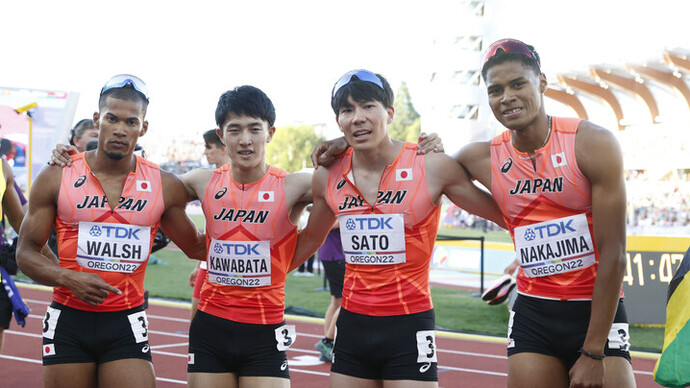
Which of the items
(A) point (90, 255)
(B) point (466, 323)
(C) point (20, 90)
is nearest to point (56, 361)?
(A) point (90, 255)

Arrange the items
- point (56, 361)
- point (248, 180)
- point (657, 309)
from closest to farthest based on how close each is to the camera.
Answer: point (56, 361), point (248, 180), point (657, 309)

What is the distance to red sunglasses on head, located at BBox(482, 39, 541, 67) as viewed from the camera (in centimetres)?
328

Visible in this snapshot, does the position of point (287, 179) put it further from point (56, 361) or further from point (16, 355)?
point (16, 355)

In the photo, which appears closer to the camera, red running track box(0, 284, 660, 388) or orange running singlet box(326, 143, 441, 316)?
orange running singlet box(326, 143, 441, 316)

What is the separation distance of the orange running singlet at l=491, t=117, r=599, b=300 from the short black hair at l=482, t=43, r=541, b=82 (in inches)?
10.7

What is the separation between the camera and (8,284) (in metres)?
5.47

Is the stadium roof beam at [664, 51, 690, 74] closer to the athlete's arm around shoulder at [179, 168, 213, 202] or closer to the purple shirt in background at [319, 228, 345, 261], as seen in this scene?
Answer: the purple shirt in background at [319, 228, 345, 261]

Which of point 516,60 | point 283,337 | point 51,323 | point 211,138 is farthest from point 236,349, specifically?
point 211,138

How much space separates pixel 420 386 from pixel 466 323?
7839 millimetres

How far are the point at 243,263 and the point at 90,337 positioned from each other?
0.84 meters

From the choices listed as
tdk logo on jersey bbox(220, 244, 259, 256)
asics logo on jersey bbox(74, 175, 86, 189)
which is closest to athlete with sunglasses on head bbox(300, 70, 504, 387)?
tdk logo on jersey bbox(220, 244, 259, 256)

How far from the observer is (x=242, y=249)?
3773 millimetres

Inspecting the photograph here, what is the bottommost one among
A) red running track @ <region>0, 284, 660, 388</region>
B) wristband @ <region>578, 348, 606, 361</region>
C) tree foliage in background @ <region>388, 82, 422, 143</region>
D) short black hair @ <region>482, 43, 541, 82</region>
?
red running track @ <region>0, 284, 660, 388</region>

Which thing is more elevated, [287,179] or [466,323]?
[287,179]
